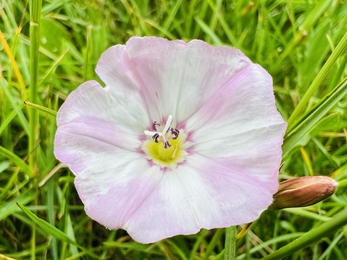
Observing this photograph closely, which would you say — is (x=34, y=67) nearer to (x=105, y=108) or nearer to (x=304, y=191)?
(x=105, y=108)

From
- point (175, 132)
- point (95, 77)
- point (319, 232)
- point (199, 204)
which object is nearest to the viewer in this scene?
point (319, 232)

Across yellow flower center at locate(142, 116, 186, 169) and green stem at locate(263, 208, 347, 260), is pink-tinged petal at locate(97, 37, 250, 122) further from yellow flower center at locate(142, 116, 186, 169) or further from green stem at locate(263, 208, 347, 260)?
green stem at locate(263, 208, 347, 260)

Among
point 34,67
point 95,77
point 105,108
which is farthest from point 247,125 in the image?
point 95,77

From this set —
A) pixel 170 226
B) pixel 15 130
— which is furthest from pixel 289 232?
pixel 15 130

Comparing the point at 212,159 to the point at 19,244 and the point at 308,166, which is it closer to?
the point at 308,166

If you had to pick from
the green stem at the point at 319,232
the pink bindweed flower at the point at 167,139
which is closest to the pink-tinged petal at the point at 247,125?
the pink bindweed flower at the point at 167,139

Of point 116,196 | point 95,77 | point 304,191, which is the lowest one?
point 95,77
